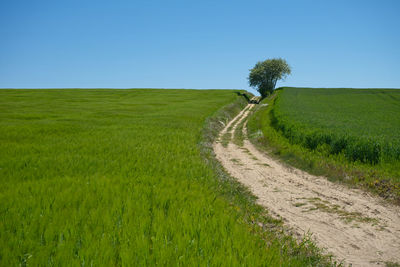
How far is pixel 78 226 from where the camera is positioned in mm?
3928

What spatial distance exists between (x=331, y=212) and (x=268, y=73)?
8520 cm

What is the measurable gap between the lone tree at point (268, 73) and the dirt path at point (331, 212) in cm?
7768

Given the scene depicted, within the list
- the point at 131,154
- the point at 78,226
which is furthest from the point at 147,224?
the point at 131,154

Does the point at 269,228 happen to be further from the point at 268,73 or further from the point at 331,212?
the point at 268,73

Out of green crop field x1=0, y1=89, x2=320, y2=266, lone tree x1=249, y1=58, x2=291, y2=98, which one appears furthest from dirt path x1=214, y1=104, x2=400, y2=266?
lone tree x1=249, y1=58, x2=291, y2=98

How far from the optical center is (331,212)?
7020mm

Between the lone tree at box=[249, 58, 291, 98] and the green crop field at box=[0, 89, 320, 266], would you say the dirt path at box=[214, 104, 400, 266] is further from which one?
the lone tree at box=[249, 58, 291, 98]

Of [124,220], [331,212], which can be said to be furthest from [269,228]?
[124,220]

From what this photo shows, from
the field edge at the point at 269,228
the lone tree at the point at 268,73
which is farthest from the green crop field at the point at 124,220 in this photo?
the lone tree at the point at 268,73

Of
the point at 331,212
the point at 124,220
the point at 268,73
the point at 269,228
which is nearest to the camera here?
the point at 124,220

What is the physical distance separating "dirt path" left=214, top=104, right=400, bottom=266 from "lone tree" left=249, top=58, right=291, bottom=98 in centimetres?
7768

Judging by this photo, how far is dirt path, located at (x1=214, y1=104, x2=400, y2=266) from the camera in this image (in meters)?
5.13

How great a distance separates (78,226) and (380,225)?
7.73 metres

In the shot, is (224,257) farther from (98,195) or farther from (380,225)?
(380,225)
